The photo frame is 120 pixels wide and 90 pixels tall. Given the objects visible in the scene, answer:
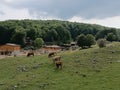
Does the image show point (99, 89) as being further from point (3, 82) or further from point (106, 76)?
point (3, 82)

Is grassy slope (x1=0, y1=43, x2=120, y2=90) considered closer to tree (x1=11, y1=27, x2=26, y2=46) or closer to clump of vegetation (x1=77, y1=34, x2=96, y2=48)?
clump of vegetation (x1=77, y1=34, x2=96, y2=48)

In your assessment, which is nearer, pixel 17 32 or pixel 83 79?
pixel 83 79

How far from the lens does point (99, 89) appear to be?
107 ft

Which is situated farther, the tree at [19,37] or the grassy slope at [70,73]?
the tree at [19,37]

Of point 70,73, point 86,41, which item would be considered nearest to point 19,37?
point 86,41

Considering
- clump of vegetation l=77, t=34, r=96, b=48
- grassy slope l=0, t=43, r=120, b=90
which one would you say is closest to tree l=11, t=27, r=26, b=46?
clump of vegetation l=77, t=34, r=96, b=48

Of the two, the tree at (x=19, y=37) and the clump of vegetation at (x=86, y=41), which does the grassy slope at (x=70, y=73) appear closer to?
the clump of vegetation at (x=86, y=41)

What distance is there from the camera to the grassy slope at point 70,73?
34972 mm

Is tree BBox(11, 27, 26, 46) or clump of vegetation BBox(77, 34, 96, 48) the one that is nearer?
clump of vegetation BBox(77, 34, 96, 48)

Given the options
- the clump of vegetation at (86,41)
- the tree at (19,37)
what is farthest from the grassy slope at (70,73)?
the tree at (19,37)

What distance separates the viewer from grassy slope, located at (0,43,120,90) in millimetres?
34972

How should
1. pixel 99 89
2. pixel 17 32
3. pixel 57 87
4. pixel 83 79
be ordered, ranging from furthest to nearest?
1. pixel 17 32
2. pixel 83 79
3. pixel 57 87
4. pixel 99 89

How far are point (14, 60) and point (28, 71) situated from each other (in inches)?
433

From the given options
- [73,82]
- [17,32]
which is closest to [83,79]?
[73,82]
